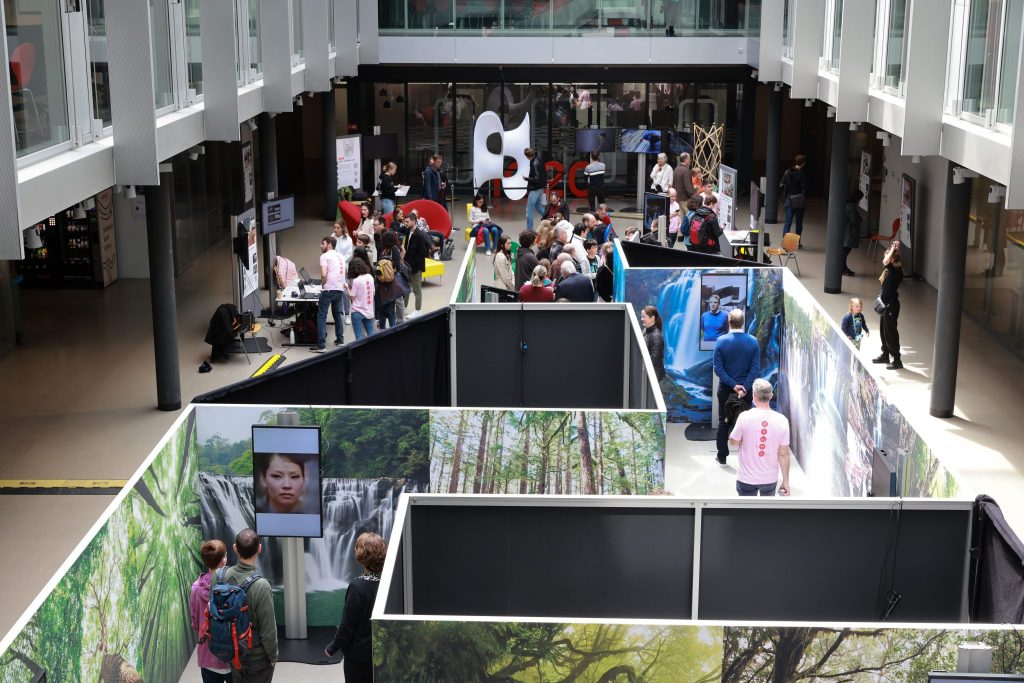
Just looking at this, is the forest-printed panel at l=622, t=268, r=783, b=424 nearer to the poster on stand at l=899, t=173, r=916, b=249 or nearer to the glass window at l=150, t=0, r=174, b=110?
the glass window at l=150, t=0, r=174, b=110

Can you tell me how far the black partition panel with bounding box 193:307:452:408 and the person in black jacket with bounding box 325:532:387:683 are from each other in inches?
104

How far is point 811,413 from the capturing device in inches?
489

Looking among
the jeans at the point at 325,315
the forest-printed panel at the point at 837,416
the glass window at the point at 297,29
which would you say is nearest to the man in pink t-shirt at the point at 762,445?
the forest-printed panel at the point at 837,416

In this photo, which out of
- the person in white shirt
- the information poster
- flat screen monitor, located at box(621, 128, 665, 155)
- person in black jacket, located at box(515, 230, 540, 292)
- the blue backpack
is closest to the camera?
the blue backpack

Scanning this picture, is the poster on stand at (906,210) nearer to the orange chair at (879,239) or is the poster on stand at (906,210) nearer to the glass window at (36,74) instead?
the orange chair at (879,239)

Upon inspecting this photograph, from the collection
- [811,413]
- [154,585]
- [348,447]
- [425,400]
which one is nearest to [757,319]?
[811,413]

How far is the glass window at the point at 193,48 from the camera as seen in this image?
15.4m

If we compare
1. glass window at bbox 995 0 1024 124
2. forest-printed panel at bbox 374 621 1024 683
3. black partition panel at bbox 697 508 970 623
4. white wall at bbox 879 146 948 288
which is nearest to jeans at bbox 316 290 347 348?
glass window at bbox 995 0 1024 124

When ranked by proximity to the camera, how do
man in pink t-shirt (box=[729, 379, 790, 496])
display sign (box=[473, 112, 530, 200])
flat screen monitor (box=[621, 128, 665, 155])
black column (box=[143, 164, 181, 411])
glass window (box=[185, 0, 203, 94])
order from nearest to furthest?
man in pink t-shirt (box=[729, 379, 790, 496]) < black column (box=[143, 164, 181, 411]) < glass window (box=[185, 0, 203, 94]) < display sign (box=[473, 112, 530, 200]) < flat screen monitor (box=[621, 128, 665, 155])

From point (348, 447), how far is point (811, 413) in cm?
545

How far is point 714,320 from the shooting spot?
14125 mm

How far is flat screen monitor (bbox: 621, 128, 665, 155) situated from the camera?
29.2 meters

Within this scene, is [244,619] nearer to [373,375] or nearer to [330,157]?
[373,375]

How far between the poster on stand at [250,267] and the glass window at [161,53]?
3226 millimetres
